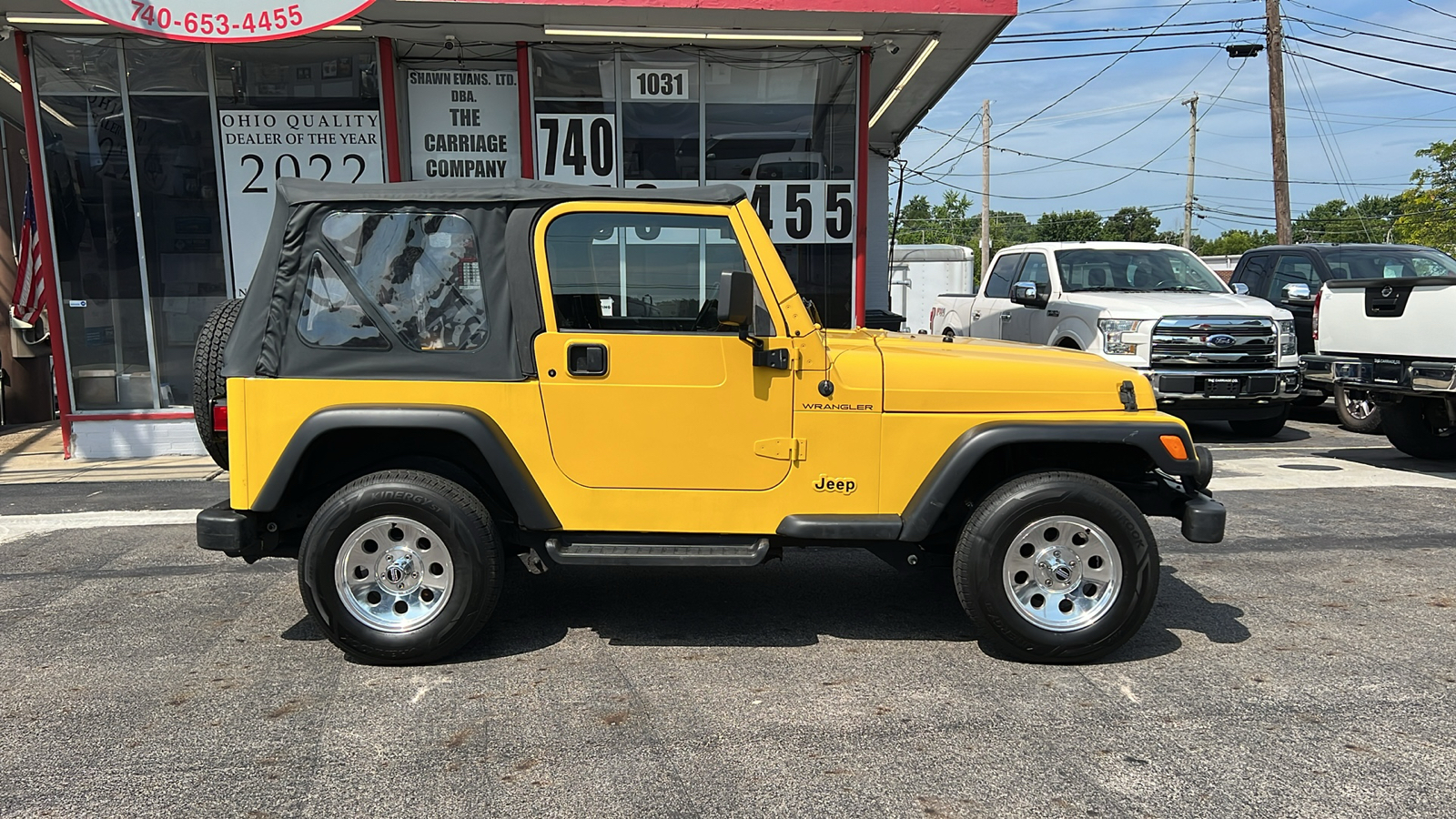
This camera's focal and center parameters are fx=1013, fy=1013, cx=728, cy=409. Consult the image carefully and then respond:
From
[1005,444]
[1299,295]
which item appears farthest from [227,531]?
[1299,295]

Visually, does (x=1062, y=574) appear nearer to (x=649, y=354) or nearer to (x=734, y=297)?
(x=734, y=297)

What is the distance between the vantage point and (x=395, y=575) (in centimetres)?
425

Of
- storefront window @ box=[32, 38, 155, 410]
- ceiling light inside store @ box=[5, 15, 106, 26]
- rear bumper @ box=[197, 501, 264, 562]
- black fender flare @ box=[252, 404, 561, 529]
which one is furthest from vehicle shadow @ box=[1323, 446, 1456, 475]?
ceiling light inside store @ box=[5, 15, 106, 26]

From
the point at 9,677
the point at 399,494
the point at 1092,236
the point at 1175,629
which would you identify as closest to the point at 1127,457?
the point at 1175,629

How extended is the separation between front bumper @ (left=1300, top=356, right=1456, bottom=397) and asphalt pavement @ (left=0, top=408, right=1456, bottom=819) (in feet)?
8.83

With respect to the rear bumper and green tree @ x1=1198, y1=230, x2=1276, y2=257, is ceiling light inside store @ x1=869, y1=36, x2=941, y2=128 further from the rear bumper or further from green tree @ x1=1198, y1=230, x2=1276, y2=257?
green tree @ x1=1198, y1=230, x2=1276, y2=257

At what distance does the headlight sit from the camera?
33.3 feet

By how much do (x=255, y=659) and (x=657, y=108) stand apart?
7837mm

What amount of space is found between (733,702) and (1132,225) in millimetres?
98162

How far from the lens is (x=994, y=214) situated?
104000 mm

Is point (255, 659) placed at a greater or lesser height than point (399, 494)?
lesser

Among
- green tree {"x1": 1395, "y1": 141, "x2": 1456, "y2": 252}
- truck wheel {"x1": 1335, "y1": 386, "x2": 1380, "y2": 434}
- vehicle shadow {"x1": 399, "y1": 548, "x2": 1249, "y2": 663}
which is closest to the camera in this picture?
vehicle shadow {"x1": 399, "y1": 548, "x2": 1249, "y2": 663}

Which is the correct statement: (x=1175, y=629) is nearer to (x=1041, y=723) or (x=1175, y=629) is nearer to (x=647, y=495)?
(x=1041, y=723)

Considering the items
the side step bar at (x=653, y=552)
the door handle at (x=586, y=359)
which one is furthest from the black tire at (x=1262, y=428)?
the door handle at (x=586, y=359)
